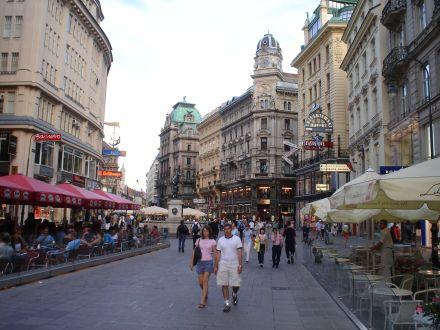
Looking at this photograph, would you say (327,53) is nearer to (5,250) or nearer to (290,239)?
(290,239)

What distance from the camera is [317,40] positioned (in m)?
54.8

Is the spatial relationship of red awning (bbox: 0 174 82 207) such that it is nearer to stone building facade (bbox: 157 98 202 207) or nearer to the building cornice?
the building cornice

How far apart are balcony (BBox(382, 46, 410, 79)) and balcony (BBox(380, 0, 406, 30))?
7.84 feet

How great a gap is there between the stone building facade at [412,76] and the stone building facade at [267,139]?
42588 mm

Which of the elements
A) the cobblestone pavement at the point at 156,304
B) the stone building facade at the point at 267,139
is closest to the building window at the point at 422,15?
the cobblestone pavement at the point at 156,304

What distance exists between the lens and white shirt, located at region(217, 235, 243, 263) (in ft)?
32.8

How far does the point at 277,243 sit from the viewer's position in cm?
1948

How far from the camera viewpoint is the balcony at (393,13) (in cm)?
2847

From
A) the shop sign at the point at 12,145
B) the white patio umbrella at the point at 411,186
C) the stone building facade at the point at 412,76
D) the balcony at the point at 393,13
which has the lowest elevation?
the white patio umbrella at the point at 411,186

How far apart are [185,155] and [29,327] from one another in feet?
365

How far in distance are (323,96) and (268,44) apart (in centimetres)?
2744

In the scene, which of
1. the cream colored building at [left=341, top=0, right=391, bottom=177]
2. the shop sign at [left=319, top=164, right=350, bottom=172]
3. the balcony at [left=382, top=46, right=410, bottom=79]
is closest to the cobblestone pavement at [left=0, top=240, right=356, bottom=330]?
the balcony at [left=382, top=46, right=410, bottom=79]

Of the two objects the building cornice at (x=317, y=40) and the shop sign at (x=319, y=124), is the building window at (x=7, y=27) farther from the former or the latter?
the building cornice at (x=317, y=40)

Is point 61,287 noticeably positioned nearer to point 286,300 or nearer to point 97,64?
point 286,300
